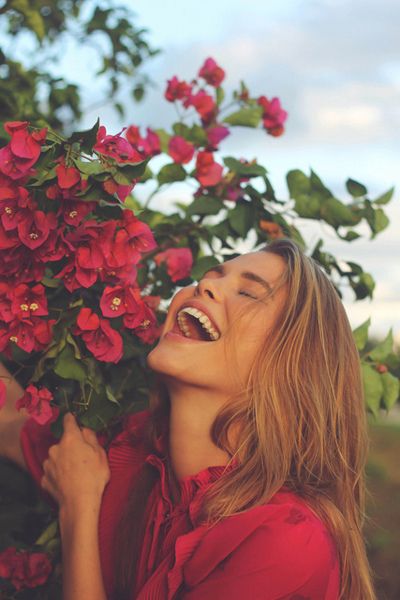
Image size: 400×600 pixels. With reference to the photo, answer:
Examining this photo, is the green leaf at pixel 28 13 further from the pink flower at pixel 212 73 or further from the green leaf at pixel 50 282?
the green leaf at pixel 50 282

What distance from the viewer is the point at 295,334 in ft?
5.20

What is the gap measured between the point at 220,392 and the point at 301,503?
233mm

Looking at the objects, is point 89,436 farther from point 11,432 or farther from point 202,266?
point 202,266

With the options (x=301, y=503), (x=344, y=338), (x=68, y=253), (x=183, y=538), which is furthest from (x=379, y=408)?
(x=68, y=253)

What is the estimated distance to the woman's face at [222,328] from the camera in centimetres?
154

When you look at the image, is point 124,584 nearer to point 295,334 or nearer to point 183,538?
point 183,538

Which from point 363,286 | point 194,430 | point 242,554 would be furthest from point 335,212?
point 242,554

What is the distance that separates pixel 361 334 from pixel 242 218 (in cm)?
38

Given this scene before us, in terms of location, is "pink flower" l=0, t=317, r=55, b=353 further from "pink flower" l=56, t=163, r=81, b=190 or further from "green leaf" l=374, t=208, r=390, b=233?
"green leaf" l=374, t=208, r=390, b=233

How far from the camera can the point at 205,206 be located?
2.12m

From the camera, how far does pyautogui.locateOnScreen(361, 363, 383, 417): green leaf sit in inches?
80.1

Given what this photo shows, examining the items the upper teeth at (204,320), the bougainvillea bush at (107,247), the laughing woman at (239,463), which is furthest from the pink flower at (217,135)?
the upper teeth at (204,320)

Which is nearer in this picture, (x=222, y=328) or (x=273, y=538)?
(x=273, y=538)

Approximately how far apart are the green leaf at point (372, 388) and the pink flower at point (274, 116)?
0.70m
